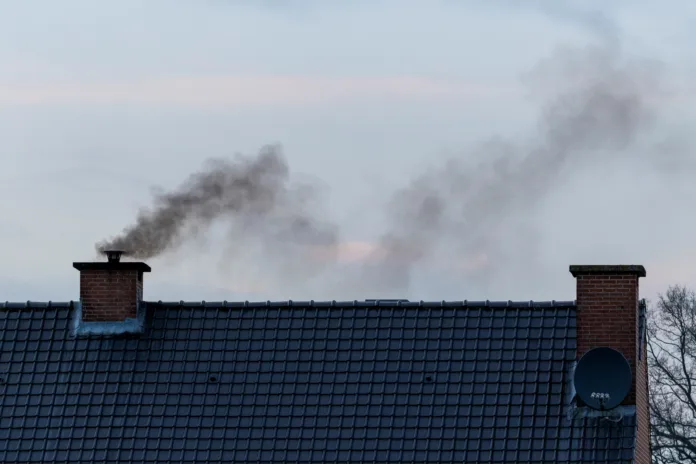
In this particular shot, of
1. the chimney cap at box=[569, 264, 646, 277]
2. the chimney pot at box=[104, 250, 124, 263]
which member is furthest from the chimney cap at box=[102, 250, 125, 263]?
the chimney cap at box=[569, 264, 646, 277]

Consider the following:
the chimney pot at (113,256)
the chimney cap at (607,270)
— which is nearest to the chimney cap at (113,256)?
the chimney pot at (113,256)

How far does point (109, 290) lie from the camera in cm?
2355

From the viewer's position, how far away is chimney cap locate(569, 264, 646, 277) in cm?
2202

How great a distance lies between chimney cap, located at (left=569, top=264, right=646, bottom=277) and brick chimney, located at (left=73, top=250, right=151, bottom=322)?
22.3ft

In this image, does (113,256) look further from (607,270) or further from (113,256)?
(607,270)

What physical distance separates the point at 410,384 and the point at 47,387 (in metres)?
5.51

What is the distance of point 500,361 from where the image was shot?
22.2 m

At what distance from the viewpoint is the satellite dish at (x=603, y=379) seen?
21203 mm

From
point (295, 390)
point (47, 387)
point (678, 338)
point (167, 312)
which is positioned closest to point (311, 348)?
point (295, 390)

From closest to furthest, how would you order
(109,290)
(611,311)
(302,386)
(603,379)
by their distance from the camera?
(603,379) → (611,311) → (302,386) → (109,290)

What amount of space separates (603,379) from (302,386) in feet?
14.5

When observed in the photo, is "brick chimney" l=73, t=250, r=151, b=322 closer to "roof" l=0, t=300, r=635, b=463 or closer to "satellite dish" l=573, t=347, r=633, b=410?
"roof" l=0, t=300, r=635, b=463

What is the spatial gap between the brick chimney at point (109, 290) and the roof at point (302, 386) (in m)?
0.36

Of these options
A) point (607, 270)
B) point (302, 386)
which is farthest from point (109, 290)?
point (607, 270)
